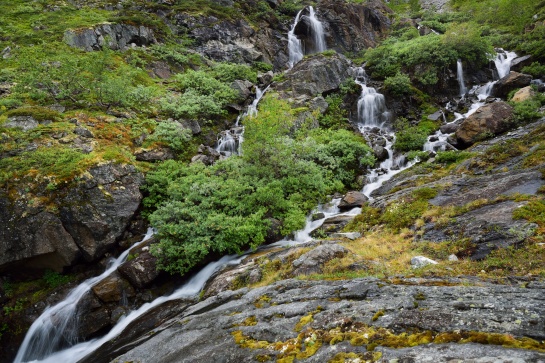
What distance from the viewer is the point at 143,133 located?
66.8 ft

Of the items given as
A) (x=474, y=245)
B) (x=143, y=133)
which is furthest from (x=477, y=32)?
(x=143, y=133)

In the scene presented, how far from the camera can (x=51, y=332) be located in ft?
40.7

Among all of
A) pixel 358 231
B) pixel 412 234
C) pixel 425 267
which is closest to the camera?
pixel 425 267

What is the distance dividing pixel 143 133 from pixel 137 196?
6.32 metres

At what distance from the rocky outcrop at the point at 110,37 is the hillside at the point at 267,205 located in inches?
7.9

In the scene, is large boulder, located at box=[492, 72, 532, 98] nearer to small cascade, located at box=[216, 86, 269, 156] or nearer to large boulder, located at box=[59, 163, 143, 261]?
small cascade, located at box=[216, 86, 269, 156]

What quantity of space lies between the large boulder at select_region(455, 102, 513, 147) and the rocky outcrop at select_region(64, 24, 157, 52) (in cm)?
3300

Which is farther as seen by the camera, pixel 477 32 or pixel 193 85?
pixel 477 32

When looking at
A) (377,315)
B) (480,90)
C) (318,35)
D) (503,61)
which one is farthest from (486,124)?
(318,35)

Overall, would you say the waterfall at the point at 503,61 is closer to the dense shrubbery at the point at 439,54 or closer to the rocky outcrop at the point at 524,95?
the dense shrubbery at the point at 439,54

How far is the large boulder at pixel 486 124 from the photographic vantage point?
1920cm

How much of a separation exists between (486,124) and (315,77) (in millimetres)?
16619

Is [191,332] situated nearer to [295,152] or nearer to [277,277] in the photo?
[277,277]

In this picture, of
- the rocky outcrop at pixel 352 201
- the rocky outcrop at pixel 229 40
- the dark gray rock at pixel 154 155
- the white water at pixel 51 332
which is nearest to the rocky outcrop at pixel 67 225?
the white water at pixel 51 332
